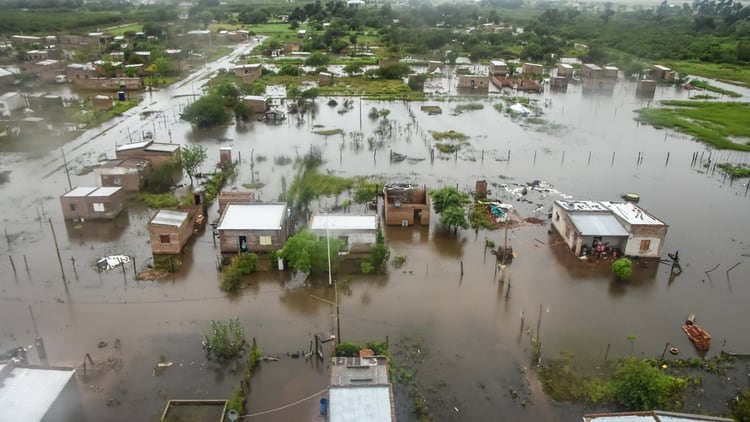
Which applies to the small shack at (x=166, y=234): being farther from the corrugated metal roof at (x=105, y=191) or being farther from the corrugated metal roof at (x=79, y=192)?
the corrugated metal roof at (x=79, y=192)

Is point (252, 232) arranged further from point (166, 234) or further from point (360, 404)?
point (360, 404)

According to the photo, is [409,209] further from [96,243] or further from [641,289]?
[96,243]

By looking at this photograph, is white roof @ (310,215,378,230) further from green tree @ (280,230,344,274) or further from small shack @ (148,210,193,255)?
small shack @ (148,210,193,255)

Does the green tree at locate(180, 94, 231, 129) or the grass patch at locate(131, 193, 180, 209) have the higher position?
the green tree at locate(180, 94, 231, 129)

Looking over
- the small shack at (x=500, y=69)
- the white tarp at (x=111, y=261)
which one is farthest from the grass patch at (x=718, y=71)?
the white tarp at (x=111, y=261)

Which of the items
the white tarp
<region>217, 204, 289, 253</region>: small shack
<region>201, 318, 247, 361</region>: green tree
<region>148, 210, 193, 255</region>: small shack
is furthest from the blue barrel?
the white tarp
